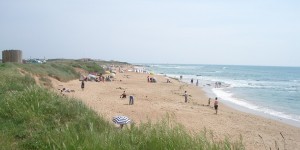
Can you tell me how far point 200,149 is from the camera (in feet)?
17.0

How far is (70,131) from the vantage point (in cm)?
636

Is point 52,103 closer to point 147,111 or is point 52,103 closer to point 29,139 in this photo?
point 29,139

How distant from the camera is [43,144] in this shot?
6.19m

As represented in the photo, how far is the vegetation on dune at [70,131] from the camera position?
5.40m

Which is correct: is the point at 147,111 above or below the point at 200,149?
below

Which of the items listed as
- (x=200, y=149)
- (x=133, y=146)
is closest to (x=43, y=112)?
(x=133, y=146)

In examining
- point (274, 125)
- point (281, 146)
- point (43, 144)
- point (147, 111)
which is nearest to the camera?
point (43, 144)

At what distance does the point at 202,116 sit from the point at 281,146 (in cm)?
639

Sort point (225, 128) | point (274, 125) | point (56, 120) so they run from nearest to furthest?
point (56, 120), point (225, 128), point (274, 125)

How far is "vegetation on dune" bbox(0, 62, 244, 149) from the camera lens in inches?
213

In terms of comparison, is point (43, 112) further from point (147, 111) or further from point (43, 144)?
point (147, 111)

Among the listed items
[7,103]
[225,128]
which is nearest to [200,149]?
[7,103]

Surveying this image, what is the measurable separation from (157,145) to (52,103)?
4.54m

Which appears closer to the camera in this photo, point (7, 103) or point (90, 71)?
point (7, 103)
